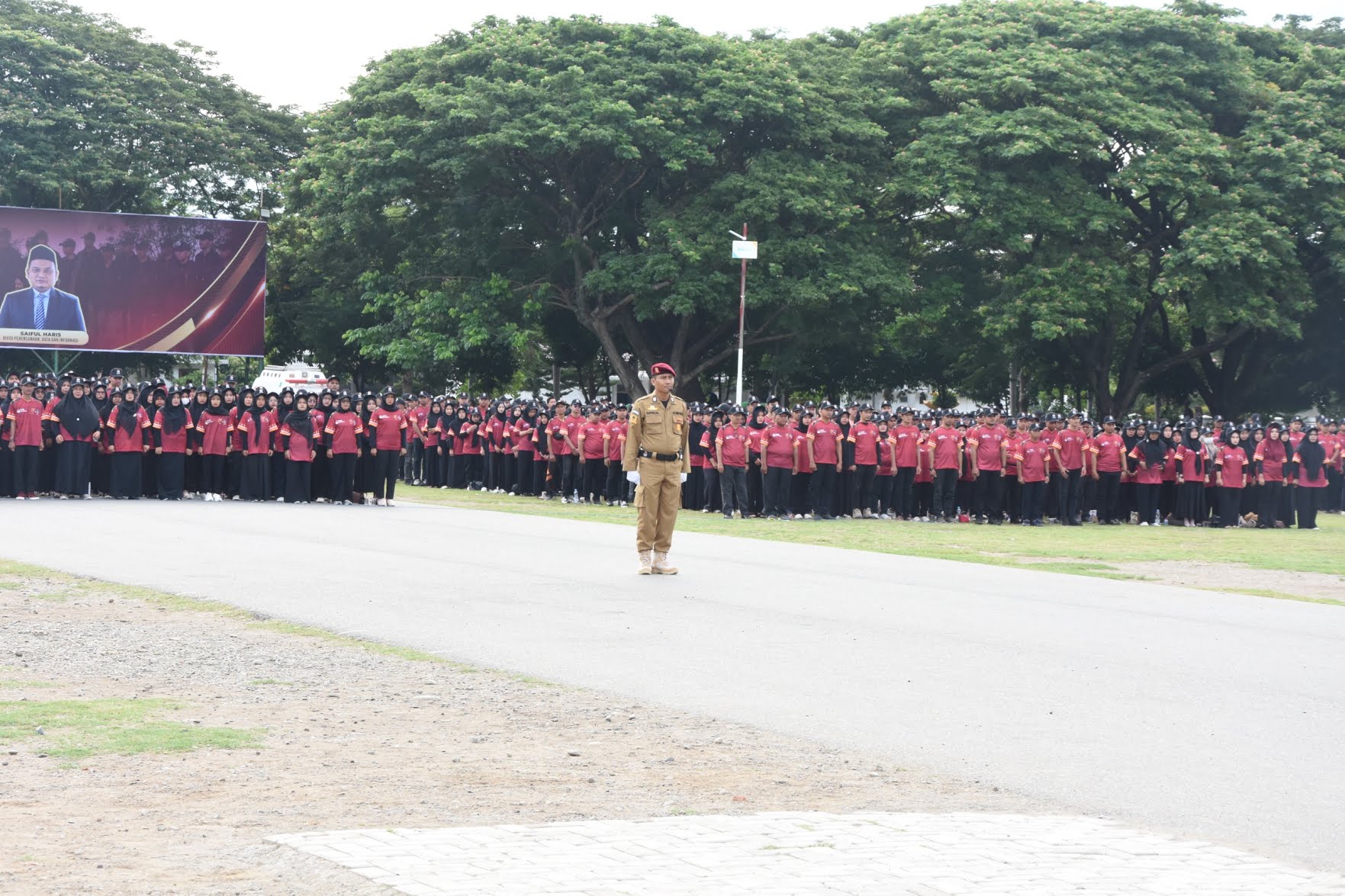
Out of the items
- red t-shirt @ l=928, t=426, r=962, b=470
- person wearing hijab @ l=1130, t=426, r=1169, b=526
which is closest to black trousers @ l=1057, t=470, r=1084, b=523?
person wearing hijab @ l=1130, t=426, r=1169, b=526

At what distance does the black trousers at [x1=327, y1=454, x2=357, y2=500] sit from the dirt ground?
16.1 m

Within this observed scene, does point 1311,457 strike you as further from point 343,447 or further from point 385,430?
point 343,447

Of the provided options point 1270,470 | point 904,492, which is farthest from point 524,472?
point 1270,470

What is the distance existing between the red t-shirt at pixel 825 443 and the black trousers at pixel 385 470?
660 centimetres

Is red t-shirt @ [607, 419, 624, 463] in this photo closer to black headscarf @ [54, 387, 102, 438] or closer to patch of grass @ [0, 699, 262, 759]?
black headscarf @ [54, 387, 102, 438]

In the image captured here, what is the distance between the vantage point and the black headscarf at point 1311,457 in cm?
2992

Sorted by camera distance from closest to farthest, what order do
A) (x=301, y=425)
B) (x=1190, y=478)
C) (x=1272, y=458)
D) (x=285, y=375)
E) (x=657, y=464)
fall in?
(x=657, y=464), (x=301, y=425), (x=1190, y=478), (x=1272, y=458), (x=285, y=375)

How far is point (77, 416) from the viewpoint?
84.9 feet

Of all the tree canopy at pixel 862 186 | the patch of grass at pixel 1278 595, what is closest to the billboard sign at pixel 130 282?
the tree canopy at pixel 862 186

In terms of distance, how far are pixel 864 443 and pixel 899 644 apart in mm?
16174

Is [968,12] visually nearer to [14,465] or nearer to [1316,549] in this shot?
[1316,549]

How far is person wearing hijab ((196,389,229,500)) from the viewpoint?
2658cm

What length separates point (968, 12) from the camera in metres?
46.0

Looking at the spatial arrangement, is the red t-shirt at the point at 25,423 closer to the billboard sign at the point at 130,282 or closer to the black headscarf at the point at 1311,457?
the billboard sign at the point at 130,282
